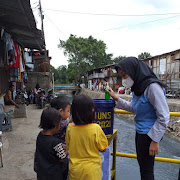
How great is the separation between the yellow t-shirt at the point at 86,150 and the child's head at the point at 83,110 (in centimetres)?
5

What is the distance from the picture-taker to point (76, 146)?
57.9 inches

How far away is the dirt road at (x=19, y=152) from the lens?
2648 millimetres

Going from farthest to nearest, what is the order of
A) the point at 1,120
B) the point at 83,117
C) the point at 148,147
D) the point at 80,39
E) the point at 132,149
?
the point at 80,39 < the point at 132,149 < the point at 1,120 < the point at 148,147 < the point at 83,117

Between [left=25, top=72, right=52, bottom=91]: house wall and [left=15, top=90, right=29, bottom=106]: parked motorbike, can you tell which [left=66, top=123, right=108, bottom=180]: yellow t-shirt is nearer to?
[left=15, top=90, right=29, bottom=106]: parked motorbike

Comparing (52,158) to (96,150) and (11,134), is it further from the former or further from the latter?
(11,134)

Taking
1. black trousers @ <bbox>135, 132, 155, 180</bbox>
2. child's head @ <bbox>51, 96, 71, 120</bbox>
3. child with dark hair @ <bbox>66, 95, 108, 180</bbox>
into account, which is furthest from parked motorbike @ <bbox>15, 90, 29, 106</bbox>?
black trousers @ <bbox>135, 132, 155, 180</bbox>

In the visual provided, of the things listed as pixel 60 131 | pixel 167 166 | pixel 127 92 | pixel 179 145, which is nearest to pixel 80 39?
pixel 127 92

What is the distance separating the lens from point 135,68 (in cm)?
155

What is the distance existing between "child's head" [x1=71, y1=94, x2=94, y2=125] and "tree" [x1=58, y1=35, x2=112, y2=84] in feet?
112

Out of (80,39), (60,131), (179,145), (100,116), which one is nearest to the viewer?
(100,116)

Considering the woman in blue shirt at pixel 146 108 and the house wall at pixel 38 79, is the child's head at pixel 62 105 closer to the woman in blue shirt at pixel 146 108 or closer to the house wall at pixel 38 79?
the woman in blue shirt at pixel 146 108

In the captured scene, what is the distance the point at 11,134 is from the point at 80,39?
3326cm

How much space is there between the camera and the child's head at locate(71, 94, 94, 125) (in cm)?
147

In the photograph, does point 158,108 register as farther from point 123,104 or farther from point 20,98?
point 20,98
